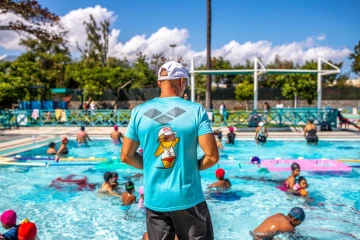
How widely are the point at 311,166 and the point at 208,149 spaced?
8.94 m

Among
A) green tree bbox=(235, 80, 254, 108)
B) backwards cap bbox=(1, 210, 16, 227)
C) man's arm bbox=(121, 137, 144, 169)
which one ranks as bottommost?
backwards cap bbox=(1, 210, 16, 227)

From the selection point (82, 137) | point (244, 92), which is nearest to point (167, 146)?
point (82, 137)

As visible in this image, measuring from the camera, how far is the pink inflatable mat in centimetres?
1019

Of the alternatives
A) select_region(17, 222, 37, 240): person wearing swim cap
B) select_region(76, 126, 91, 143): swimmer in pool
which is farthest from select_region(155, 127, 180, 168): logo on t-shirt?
select_region(76, 126, 91, 143): swimmer in pool

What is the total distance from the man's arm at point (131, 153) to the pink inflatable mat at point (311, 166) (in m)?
8.41

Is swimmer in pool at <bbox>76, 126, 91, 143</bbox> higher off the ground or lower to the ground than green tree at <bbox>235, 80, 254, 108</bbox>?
lower

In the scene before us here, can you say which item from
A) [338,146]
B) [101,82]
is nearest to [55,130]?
[101,82]

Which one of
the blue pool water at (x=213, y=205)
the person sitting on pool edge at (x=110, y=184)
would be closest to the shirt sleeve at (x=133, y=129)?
the blue pool water at (x=213, y=205)

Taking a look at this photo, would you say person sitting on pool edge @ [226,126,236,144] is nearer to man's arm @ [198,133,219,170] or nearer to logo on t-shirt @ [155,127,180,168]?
man's arm @ [198,133,219,170]

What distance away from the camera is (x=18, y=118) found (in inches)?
849

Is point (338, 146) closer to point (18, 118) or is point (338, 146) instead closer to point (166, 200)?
point (166, 200)

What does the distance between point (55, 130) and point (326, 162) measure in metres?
14.9

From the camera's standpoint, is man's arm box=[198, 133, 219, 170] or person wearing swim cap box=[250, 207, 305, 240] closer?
man's arm box=[198, 133, 219, 170]

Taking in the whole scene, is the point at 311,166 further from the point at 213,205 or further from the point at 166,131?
the point at 166,131
